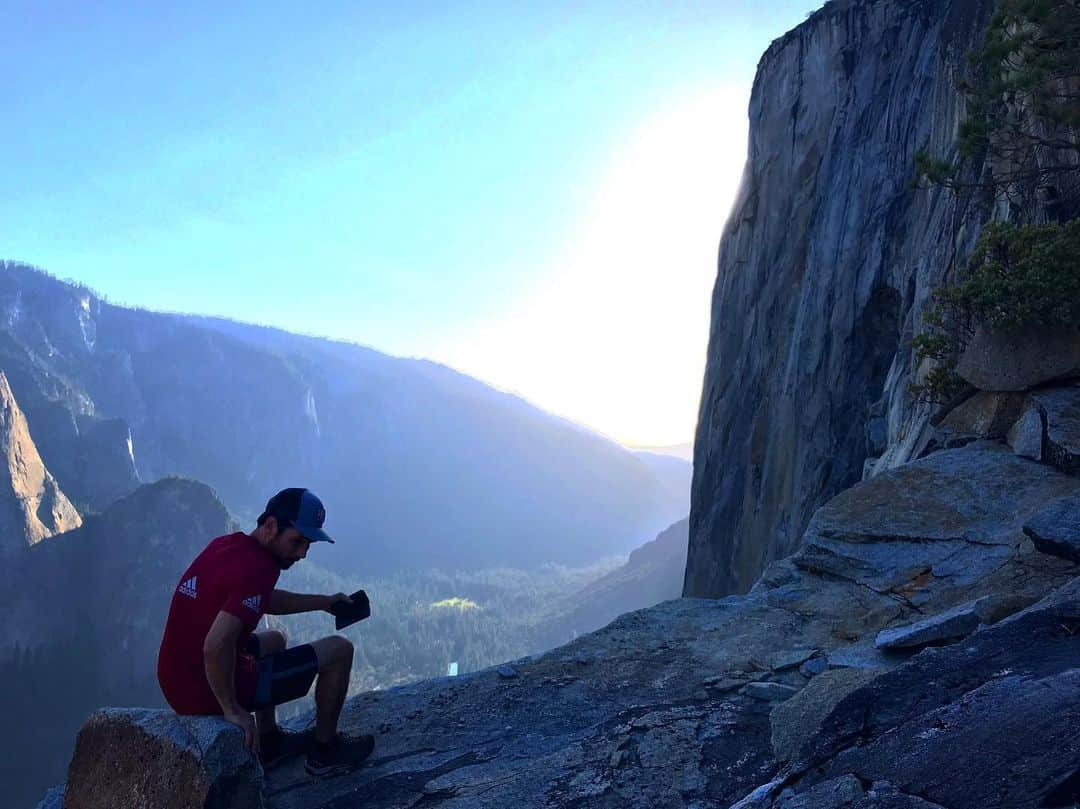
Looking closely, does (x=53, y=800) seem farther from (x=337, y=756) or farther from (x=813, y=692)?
(x=813, y=692)

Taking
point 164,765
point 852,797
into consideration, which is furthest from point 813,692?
point 164,765

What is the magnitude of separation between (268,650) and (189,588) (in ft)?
3.46

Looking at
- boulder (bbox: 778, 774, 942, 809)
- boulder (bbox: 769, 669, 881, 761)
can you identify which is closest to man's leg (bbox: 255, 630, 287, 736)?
boulder (bbox: 769, 669, 881, 761)

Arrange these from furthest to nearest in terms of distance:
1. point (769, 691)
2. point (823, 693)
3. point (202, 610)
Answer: point (769, 691) < point (202, 610) < point (823, 693)

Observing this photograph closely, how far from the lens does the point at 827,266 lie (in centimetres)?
2184

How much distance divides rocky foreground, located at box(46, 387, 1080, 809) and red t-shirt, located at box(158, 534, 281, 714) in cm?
24

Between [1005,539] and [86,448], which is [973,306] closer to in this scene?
[1005,539]

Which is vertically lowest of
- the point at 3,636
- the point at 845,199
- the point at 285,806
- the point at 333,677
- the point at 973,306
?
the point at 3,636

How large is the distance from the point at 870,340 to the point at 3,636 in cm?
11324

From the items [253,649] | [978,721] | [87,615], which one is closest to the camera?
[978,721]

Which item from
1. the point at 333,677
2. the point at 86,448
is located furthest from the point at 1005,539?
the point at 86,448

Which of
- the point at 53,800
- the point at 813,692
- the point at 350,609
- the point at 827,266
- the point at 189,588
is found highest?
the point at 827,266

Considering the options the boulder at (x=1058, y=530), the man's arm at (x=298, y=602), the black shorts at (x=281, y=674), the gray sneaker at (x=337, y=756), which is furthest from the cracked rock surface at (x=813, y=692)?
the man's arm at (x=298, y=602)

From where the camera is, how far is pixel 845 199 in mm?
21766
